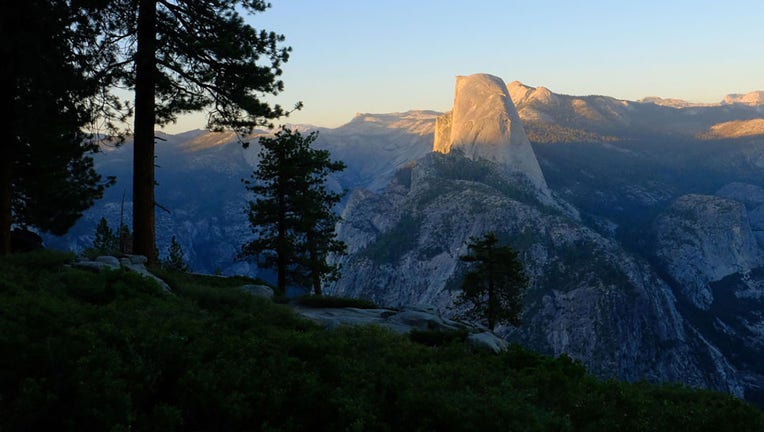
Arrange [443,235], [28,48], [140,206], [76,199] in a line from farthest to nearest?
1. [443,235]
2. [76,199]
3. [140,206]
4. [28,48]

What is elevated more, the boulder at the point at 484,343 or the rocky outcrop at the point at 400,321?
the boulder at the point at 484,343

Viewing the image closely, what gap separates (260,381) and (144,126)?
1211 cm

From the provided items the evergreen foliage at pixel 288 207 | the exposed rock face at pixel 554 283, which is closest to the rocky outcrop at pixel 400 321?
the evergreen foliage at pixel 288 207

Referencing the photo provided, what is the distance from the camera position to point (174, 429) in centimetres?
722

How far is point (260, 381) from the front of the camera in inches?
329

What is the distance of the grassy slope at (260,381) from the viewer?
23.7ft

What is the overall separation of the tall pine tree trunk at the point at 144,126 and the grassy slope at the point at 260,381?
5897mm

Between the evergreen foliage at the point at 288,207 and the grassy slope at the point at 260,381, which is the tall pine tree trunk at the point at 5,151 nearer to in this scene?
the grassy slope at the point at 260,381

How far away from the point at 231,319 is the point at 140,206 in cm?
816

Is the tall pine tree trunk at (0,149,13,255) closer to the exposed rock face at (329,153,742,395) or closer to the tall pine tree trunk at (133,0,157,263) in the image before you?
the tall pine tree trunk at (133,0,157,263)

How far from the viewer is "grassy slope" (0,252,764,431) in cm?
723

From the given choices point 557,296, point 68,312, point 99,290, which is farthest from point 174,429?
point 557,296

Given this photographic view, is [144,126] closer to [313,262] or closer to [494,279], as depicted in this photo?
[313,262]

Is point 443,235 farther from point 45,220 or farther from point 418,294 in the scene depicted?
point 45,220
